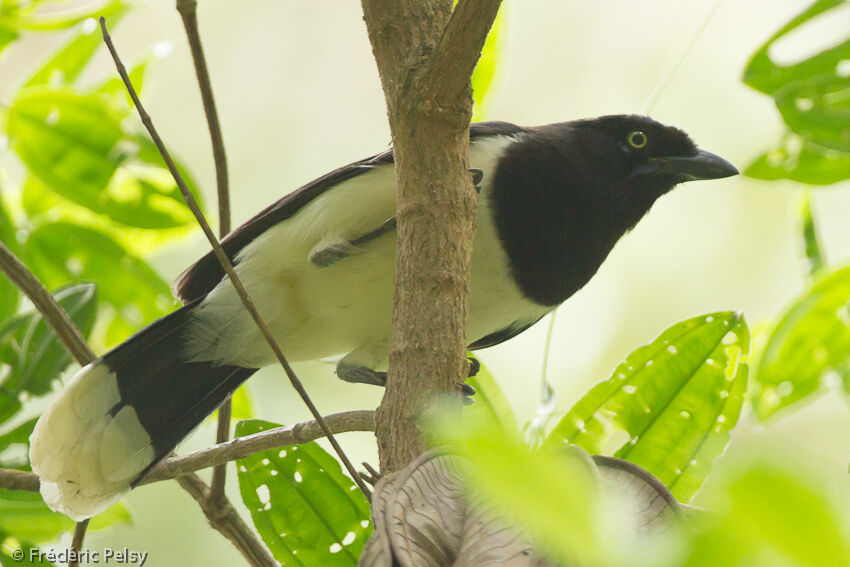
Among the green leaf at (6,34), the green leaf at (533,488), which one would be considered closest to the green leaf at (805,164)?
the green leaf at (533,488)

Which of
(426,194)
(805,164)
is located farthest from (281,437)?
(805,164)

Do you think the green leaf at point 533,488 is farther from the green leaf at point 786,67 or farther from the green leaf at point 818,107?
the green leaf at point 786,67

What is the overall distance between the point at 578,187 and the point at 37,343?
1.75 metres

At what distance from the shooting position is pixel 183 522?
5906 mm

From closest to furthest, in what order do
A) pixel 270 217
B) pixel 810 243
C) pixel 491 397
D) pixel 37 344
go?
1. pixel 491 397
2. pixel 37 344
3. pixel 810 243
4. pixel 270 217

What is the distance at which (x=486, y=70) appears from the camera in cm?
283

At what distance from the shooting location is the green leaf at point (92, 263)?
2795 millimetres

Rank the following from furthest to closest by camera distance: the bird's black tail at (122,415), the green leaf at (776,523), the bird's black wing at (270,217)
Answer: the bird's black wing at (270,217)
the bird's black tail at (122,415)
the green leaf at (776,523)

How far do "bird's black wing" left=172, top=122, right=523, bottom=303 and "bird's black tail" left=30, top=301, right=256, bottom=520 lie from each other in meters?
0.12

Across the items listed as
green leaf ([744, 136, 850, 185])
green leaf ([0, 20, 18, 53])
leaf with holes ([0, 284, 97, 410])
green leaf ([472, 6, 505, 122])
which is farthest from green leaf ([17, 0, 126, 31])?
green leaf ([744, 136, 850, 185])

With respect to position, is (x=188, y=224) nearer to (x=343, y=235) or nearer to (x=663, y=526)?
(x=343, y=235)

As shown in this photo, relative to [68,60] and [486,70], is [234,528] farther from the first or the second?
[68,60]

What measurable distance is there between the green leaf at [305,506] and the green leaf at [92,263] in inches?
45.3

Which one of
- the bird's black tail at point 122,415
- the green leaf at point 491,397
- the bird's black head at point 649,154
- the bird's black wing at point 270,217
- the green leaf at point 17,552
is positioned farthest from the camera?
the bird's black head at point 649,154
